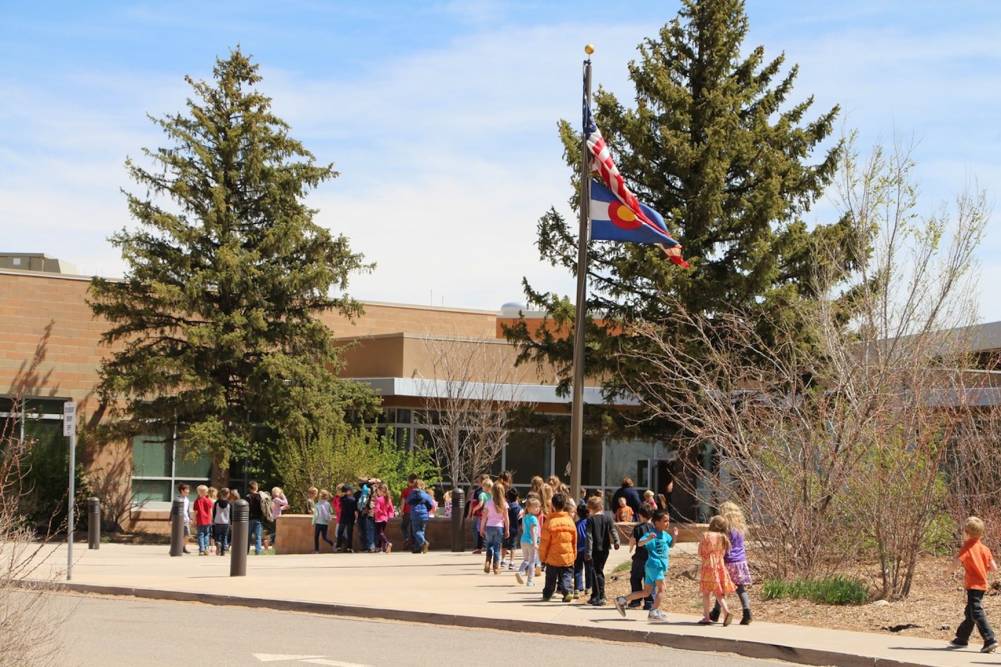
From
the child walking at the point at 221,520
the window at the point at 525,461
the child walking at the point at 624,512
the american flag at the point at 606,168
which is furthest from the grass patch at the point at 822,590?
the window at the point at 525,461

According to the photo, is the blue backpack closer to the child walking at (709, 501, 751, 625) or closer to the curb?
the child walking at (709, 501, 751, 625)

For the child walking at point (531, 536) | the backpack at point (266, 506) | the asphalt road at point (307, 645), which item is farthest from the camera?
the backpack at point (266, 506)

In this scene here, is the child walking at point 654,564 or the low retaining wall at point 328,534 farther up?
the child walking at point 654,564

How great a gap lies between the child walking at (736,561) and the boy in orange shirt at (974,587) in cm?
237

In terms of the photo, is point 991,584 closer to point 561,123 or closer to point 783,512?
point 783,512

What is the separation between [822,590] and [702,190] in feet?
53.3

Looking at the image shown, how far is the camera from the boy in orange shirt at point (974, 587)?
1323 cm

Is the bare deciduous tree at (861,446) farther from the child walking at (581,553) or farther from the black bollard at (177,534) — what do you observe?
the black bollard at (177,534)

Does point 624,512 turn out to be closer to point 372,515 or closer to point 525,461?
point 372,515

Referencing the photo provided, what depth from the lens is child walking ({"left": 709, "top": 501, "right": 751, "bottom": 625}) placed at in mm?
15242

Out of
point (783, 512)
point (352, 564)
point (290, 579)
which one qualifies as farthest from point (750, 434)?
point (352, 564)

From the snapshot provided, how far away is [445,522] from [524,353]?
4981 millimetres

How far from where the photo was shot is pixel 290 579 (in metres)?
21.7

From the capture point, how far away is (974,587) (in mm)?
13461
